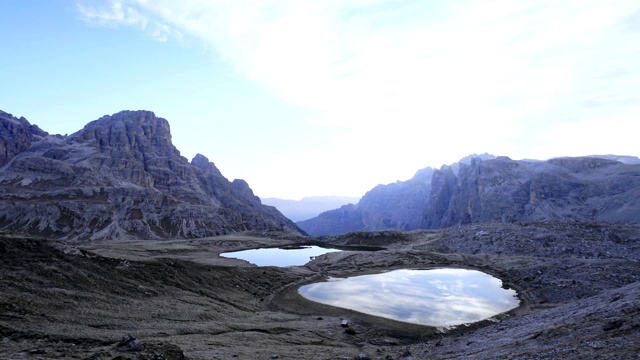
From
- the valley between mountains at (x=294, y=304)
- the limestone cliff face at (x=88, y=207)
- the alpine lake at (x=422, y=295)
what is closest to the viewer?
the valley between mountains at (x=294, y=304)

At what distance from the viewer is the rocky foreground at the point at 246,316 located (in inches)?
724

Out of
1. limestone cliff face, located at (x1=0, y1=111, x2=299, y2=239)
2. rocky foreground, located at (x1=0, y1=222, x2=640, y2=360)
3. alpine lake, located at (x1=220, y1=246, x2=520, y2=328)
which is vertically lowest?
alpine lake, located at (x1=220, y1=246, x2=520, y2=328)

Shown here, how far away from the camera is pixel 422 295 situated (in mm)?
46500

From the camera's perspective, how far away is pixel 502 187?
190m

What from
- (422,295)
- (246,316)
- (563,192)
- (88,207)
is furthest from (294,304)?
(563,192)

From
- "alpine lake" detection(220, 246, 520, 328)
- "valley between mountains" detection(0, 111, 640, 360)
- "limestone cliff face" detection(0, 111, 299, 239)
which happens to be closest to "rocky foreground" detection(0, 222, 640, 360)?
"valley between mountains" detection(0, 111, 640, 360)

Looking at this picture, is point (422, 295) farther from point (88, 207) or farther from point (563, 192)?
point (88, 207)

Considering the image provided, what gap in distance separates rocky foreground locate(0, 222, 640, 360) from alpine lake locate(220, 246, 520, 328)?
6.78ft

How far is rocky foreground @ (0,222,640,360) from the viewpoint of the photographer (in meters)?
18.4

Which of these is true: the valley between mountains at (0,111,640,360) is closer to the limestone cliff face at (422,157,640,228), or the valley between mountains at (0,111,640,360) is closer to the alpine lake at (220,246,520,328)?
the alpine lake at (220,246,520,328)

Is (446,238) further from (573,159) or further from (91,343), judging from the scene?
(573,159)

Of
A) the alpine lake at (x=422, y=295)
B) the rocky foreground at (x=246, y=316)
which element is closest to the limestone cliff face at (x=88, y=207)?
the rocky foreground at (x=246, y=316)

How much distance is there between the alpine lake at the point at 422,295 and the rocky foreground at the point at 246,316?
2.07 meters

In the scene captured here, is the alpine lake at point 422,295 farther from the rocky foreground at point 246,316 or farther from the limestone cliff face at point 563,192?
the limestone cliff face at point 563,192
